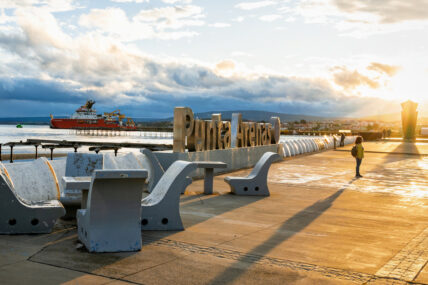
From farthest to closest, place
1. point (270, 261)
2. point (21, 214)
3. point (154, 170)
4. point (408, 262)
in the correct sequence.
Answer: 1. point (154, 170)
2. point (21, 214)
3. point (408, 262)
4. point (270, 261)

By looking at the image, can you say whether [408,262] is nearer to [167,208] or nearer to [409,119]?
[167,208]

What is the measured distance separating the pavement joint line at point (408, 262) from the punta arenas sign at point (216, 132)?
427 inches

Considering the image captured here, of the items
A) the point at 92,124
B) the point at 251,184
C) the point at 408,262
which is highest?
the point at 92,124

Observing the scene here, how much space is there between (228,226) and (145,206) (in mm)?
1482

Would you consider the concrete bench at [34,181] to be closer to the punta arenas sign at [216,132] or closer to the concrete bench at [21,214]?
the concrete bench at [21,214]

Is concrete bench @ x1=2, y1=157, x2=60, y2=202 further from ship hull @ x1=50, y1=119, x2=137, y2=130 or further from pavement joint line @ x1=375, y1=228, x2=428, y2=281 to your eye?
ship hull @ x1=50, y1=119, x2=137, y2=130

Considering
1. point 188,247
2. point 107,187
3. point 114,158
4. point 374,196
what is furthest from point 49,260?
point 374,196

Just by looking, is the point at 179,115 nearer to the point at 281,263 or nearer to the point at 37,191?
the point at 37,191

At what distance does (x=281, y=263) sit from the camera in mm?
5977

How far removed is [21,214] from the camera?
7.09 m

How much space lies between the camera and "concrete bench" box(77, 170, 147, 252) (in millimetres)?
6273

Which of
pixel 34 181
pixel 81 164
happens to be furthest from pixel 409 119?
pixel 34 181

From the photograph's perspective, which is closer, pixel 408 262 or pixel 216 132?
pixel 408 262

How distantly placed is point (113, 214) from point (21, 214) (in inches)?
63.0
